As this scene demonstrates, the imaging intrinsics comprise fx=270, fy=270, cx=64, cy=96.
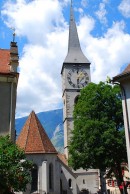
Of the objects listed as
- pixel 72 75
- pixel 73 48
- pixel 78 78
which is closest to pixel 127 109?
pixel 78 78

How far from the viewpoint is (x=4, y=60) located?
22.1 metres

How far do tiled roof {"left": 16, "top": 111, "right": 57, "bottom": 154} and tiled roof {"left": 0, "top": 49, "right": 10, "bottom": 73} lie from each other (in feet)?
42.6

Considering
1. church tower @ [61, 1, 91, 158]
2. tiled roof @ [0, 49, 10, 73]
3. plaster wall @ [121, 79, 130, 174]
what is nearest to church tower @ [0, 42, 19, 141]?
tiled roof @ [0, 49, 10, 73]

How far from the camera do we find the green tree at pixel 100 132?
2464 cm

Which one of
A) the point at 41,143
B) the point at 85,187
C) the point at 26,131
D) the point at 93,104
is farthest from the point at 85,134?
the point at 85,187

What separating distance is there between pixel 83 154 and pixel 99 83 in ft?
25.8

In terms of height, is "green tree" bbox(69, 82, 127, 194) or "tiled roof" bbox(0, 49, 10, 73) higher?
"tiled roof" bbox(0, 49, 10, 73)

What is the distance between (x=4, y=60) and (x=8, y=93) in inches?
129

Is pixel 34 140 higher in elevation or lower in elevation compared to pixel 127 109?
higher

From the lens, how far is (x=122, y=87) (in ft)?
56.4

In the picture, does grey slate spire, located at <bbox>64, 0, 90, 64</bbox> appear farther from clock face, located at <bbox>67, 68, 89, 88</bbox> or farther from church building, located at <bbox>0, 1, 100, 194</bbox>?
clock face, located at <bbox>67, 68, 89, 88</bbox>

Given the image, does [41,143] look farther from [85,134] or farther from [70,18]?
[70,18]

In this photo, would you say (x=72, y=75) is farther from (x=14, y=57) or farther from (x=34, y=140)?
(x=14, y=57)

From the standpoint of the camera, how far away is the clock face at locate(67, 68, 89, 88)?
51.6 meters
